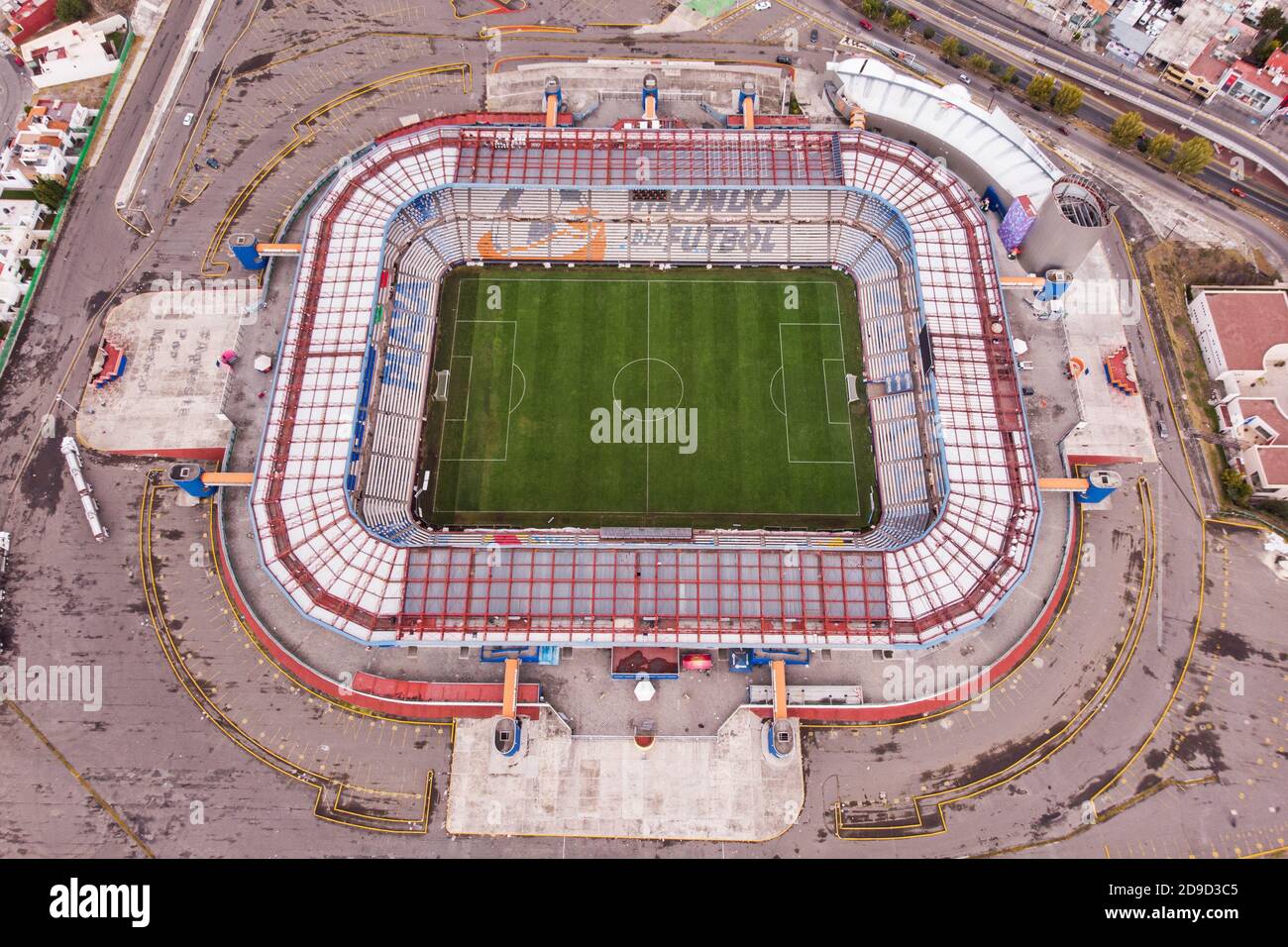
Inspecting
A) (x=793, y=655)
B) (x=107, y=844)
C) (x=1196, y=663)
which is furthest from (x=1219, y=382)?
(x=107, y=844)

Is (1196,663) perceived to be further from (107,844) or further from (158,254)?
(158,254)

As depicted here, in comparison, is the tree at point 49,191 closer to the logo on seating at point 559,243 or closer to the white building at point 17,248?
the white building at point 17,248

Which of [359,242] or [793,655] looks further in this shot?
[359,242]

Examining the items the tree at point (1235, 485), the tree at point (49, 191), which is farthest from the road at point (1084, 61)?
the tree at point (49, 191)

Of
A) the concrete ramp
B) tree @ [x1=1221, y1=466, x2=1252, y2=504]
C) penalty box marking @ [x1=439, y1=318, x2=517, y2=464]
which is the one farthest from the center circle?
tree @ [x1=1221, y1=466, x2=1252, y2=504]

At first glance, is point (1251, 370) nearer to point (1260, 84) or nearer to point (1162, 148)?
point (1162, 148)

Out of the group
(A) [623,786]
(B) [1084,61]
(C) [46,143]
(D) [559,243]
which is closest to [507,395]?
(D) [559,243]
